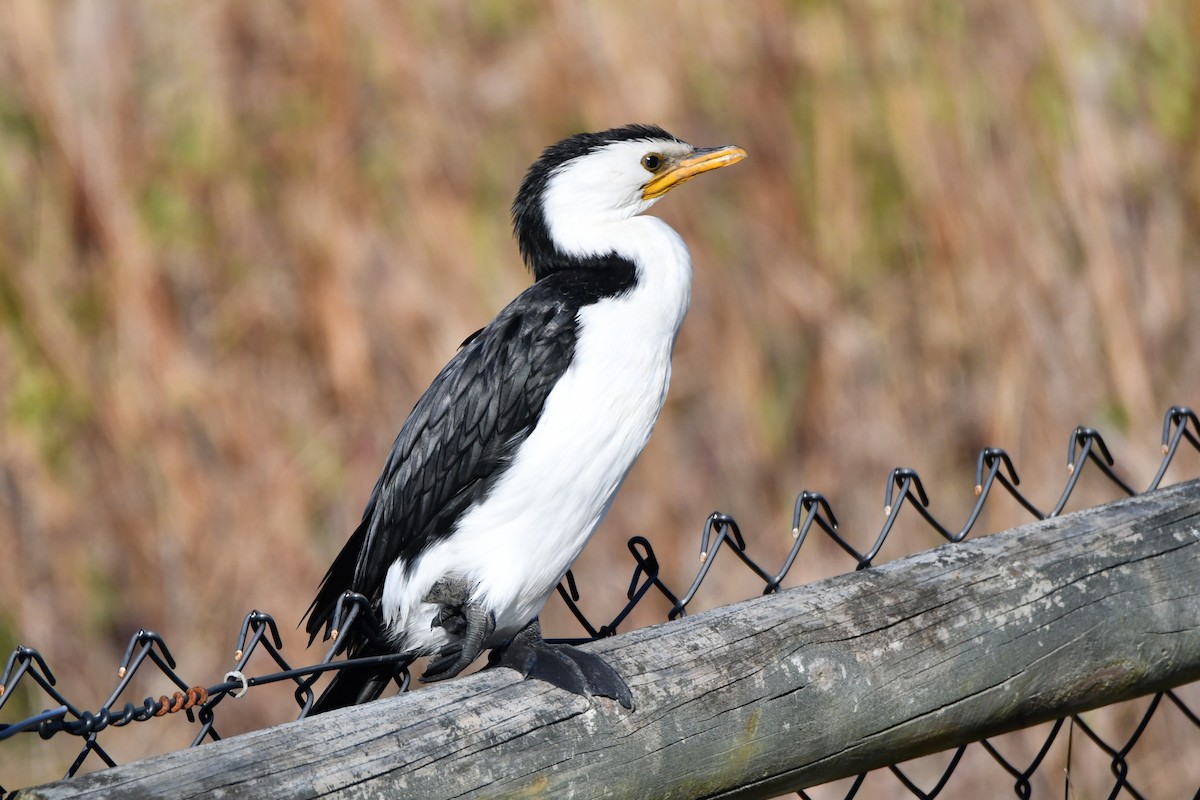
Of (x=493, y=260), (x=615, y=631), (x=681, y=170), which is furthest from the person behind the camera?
(x=493, y=260)

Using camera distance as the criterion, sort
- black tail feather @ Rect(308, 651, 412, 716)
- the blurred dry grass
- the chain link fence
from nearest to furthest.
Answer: the chain link fence < black tail feather @ Rect(308, 651, 412, 716) < the blurred dry grass

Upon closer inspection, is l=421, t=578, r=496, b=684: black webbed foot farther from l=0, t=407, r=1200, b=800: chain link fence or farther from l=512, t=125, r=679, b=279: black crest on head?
l=512, t=125, r=679, b=279: black crest on head

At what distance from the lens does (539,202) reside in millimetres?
2635

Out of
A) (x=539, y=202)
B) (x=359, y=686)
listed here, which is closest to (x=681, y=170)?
(x=539, y=202)

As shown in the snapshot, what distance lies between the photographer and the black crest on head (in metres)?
2.62

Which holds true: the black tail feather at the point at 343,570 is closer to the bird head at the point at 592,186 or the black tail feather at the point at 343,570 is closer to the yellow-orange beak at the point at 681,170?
the bird head at the point at 592,186

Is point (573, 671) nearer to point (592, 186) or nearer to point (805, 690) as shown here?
point (805, 690)

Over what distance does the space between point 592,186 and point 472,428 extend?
0.60 meters

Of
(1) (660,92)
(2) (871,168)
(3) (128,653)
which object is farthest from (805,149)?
(3) (128,653)

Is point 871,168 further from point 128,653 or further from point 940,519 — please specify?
point 128,653

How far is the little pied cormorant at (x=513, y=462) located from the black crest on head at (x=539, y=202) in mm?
152

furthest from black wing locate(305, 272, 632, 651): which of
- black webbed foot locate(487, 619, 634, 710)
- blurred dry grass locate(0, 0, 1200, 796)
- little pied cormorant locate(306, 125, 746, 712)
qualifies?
blurred dry grass locate(0, 0, 1200, 796)

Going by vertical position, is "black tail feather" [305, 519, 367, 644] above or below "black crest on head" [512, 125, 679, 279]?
below

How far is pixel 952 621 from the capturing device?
166 cm
